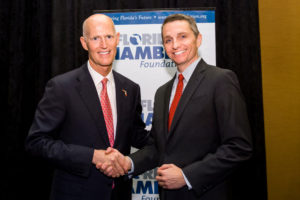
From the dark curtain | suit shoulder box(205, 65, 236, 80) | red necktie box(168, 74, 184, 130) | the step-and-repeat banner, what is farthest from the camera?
the dark curtain

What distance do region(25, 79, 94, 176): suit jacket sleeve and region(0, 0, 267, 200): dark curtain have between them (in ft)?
6.10

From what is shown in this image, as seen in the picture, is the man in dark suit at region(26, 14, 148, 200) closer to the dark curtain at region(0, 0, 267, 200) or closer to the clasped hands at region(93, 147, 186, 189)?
the clasped hands at region(93, 147, 186, 189)

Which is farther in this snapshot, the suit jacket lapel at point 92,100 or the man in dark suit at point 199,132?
the suit jacket lapel at point 92,100

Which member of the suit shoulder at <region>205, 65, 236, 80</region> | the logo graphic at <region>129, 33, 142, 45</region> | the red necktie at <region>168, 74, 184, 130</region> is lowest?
the red necktie at <region>168, 74, 184, 130</region>

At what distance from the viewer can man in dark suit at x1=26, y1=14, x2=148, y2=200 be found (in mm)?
1770

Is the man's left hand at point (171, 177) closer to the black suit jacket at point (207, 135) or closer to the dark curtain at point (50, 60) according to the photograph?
the black suit jacket at point (207, 135)

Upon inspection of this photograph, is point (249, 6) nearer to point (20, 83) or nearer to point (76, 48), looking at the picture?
point (76, 48)

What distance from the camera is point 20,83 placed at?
11.9ft

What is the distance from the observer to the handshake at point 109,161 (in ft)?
5.77

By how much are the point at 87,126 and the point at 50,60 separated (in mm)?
2225

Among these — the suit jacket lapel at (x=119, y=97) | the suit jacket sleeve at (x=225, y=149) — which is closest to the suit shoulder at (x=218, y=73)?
the suit jacket sleeve at (x=225, y=149)

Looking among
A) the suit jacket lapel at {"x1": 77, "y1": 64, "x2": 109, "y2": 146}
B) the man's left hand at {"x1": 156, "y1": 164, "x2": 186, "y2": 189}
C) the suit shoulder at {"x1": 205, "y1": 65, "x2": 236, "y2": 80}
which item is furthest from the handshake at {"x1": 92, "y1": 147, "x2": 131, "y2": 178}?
the suit shoulder at {"x1": 205, "y1": 65, "x2": 236, "y2": 80}

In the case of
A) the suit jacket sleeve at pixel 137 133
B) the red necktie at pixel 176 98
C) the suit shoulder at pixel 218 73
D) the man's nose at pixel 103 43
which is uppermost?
the man's nose at pixel 103 43

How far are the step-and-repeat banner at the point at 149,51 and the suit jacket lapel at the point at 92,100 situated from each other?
1.21 metres
